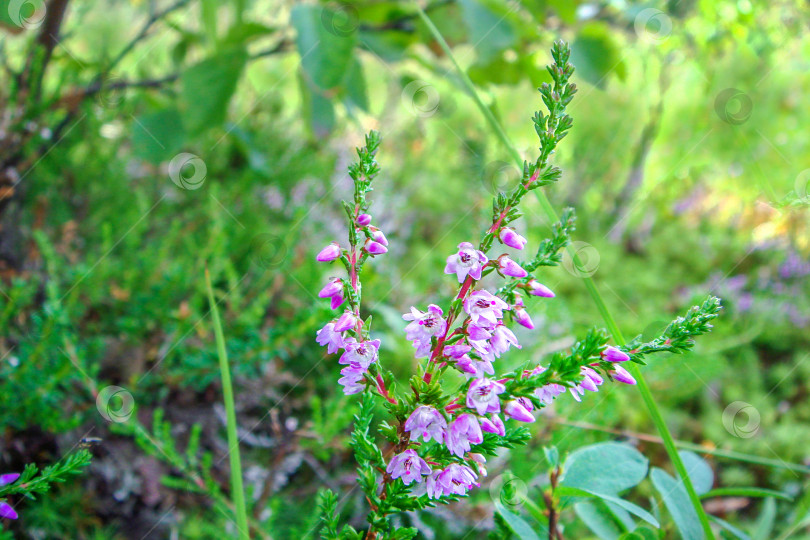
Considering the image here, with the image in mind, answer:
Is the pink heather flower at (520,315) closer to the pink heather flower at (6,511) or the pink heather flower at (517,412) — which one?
the pink heather flower at (517,412)

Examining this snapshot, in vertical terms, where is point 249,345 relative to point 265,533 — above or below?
above

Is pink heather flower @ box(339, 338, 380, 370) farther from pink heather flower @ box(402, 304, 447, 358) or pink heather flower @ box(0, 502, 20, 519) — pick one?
pink heather flower @ box(0, 502, 20, 519)

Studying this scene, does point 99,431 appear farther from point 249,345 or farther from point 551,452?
point 551,452

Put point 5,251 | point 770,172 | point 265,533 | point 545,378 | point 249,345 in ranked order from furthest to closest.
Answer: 1. point 770,172
2. point 5,251
3. point 249,345
4. point 265,533
5. point 545,378

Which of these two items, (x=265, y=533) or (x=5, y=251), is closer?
(x=265, y=533)

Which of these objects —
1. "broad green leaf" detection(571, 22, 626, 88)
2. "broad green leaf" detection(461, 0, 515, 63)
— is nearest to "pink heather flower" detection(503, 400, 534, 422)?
"broad green leaf" detection(461, 0, 515, 63)

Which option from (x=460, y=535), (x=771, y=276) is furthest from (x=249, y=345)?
(x=771, y=276)

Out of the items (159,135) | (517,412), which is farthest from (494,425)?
(159,135)

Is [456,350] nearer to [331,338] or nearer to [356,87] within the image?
[331,338]
